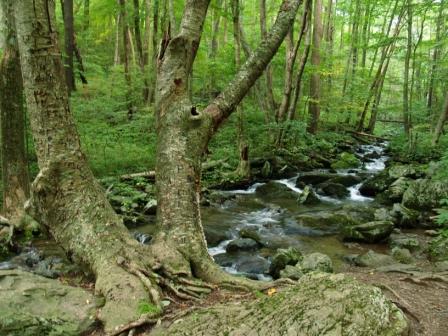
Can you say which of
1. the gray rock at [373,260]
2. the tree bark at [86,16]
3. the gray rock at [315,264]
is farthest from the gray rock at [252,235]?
the tree bark at [86,16]

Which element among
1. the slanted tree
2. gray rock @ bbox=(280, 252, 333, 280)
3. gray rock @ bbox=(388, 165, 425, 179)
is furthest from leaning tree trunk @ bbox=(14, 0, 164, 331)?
gray rock @ bbox=(388, 165, 425, 179)

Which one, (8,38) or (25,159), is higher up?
(8,38)

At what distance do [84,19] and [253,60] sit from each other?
18.8 meters

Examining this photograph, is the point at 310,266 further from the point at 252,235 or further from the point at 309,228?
the point at 309,228

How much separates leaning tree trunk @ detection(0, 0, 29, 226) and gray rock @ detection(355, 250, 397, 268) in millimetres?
5848

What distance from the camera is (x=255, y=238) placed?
25.6 ft

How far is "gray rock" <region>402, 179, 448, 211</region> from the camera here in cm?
969

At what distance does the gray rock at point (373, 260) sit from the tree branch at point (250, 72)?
3.63 meters

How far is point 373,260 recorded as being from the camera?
6445 mm

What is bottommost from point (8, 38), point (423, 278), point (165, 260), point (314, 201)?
point (314, 201)

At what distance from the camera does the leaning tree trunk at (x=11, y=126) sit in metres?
6.23

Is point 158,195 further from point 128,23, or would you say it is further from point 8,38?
point 128,23

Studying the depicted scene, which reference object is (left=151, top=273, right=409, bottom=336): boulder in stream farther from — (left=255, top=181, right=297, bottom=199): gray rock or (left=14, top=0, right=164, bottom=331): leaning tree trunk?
(left=255, top=181, right=297, bottom=199): gray rock

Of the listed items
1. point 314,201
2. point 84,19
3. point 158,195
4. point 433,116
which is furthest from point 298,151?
point 84,19
